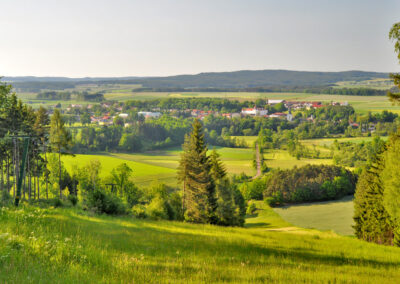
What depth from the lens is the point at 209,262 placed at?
329 inches

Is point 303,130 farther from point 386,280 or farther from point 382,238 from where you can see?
point 386,280

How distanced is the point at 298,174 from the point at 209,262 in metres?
89.9

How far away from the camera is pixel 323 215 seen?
70.4 meters

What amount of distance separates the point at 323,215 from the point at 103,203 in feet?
194

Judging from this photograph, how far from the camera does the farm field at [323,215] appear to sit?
6141 cm

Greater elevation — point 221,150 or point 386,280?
point 386,280

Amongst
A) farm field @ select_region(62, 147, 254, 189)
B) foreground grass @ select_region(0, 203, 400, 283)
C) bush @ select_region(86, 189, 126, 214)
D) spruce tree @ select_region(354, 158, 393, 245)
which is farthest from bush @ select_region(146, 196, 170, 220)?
farm field @ select_region(62, 147, 254, 189)

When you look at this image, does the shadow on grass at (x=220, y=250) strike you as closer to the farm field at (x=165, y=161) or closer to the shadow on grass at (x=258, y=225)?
the shadow on grass at (x=258, y=225)

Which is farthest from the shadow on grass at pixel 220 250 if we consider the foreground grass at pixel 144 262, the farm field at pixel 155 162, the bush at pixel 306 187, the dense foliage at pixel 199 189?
the bush at pixel 306 187

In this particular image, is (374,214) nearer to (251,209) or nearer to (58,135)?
(58,135)

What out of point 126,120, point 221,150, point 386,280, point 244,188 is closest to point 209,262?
point 386,280

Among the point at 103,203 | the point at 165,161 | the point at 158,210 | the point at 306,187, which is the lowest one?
the point at 306,187

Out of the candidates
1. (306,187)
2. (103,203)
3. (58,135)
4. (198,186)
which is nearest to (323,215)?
(306,187)

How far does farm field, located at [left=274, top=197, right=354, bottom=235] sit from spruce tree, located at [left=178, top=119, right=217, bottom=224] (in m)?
27.6
